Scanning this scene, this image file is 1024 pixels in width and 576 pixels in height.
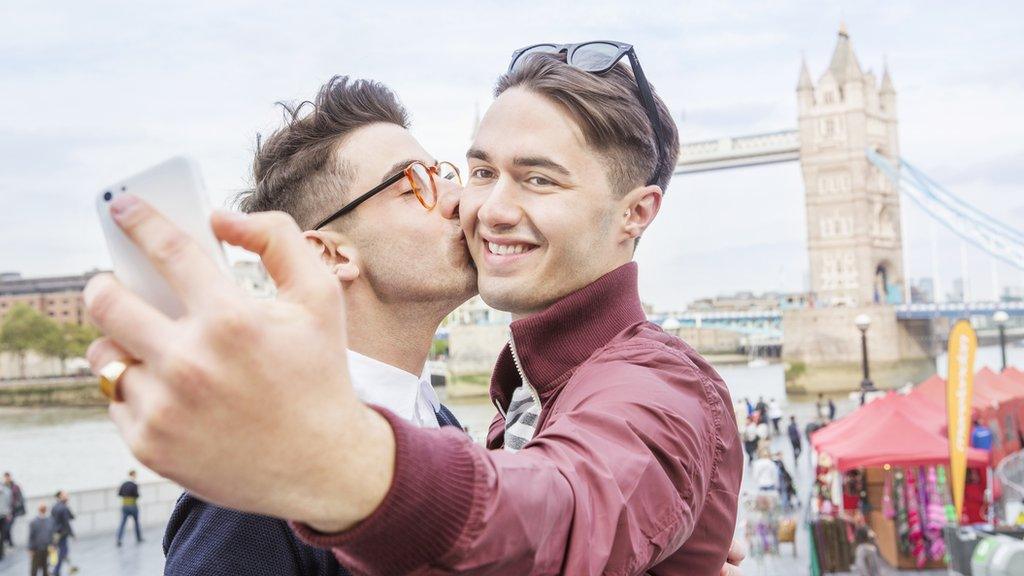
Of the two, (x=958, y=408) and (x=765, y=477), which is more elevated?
(x=958, y=408)

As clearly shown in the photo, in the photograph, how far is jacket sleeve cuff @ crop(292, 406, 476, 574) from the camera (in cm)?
50

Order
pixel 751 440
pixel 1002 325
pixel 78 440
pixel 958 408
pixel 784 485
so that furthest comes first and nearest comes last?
pixel 78 440 < pixel 1002 325 < pixel 751 440 < pixel 784 485 < pixel 958 408

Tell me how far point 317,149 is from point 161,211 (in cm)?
103

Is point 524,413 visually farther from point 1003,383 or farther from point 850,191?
point 850,191

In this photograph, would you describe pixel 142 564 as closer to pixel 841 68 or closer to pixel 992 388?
pixel 992 388

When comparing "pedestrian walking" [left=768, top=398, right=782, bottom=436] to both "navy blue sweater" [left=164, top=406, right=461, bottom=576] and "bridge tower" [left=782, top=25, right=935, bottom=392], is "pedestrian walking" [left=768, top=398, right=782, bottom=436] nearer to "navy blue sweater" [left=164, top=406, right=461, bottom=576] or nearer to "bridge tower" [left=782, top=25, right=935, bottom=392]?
"navy blue sweater" [left=164, top=406, right=461, bottom=576]

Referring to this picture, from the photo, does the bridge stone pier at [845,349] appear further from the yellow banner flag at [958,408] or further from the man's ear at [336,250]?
the man's ear at [336,250]

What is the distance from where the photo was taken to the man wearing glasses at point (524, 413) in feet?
1.47

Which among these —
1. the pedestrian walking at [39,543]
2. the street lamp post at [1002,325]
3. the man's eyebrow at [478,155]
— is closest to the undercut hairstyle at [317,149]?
the man's eyebrow at [478,155]

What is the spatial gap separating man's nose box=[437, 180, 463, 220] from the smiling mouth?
34 cm

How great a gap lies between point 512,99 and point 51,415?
107ft

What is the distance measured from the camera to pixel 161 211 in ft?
1.55


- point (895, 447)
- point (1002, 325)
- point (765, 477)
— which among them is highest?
point (1002, 325)

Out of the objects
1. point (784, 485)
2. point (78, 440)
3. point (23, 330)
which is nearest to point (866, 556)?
point (784, 485)
